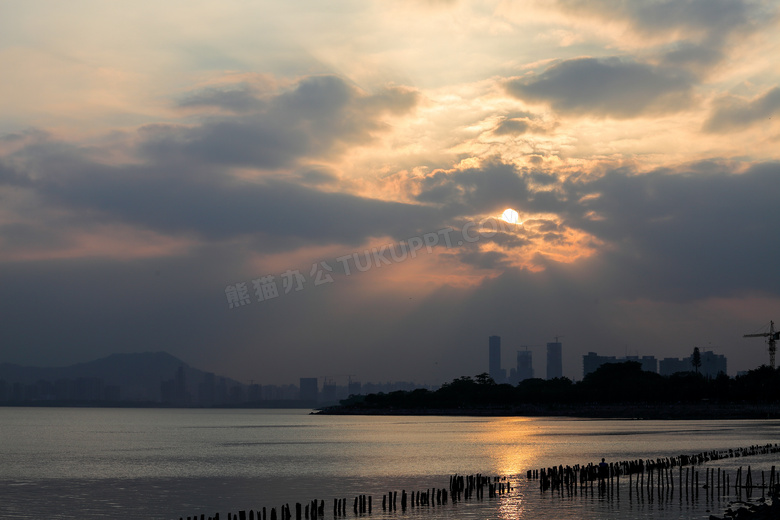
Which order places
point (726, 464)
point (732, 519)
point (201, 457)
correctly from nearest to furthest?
point (732, 519)
point (726, 464)
point (201, 457)

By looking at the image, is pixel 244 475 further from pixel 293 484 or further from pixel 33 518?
pixel 33 518

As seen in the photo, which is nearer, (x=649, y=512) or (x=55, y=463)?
(x=649, y=512)

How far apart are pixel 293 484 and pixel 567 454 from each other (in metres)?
47.4

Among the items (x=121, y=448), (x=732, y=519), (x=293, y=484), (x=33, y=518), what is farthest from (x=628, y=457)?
(x=121, y=448)

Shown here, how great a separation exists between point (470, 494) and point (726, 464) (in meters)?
37.7

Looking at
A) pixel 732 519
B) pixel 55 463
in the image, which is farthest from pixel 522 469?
pixel 55 463

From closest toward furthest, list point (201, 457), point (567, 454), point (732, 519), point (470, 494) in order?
point (732, 519) < point (470, 494) < point (567, 454) < point (201, 457)

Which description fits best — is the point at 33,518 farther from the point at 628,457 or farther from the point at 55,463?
the point at 628,457

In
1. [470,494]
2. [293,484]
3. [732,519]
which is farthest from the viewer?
[293,484]

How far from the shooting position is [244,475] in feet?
286

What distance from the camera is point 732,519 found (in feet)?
153

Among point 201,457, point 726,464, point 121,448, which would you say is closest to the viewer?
point 726,464

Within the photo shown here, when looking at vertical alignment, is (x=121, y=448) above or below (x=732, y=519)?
below

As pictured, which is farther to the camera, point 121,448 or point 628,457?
point 121,448
